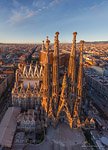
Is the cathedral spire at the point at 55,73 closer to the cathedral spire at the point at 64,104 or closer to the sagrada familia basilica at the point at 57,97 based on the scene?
the sagrada familia basilica at the point at 57,97

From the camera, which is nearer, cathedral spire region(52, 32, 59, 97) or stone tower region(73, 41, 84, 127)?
cathedral spire region(52, 32, 59, 97)

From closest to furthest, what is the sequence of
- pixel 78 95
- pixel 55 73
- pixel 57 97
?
pixel 55 73 < pixel 57 97 < pixel 78 95

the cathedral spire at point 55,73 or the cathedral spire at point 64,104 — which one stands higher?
the cathedral spire at point 55,73

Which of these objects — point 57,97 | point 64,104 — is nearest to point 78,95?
point 64,104

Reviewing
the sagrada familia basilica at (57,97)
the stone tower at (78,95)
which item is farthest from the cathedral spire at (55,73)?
the stone tower at (78,95)

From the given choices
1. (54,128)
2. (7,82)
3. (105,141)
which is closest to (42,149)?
(54,128)

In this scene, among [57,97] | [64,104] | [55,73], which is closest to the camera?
[64,104]

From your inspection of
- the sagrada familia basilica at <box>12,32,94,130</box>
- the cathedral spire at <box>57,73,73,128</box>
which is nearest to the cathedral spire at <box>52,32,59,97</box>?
the sagrada familia basilica at <box>12,32,94,130</box>

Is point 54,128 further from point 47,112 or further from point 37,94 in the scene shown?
point 37,94

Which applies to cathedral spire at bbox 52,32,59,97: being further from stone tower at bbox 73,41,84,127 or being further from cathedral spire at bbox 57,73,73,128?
stone tower at bbox 73,41,84,127

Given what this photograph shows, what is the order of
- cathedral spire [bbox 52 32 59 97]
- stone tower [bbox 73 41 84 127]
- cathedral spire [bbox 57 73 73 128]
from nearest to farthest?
cathedral spire [bbox 57 73 73 128] → cathedral spire [bbox 52 32 59 97] → stone tower [bbox 73 41 84 127]

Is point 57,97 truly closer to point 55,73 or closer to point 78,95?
point 78,95
